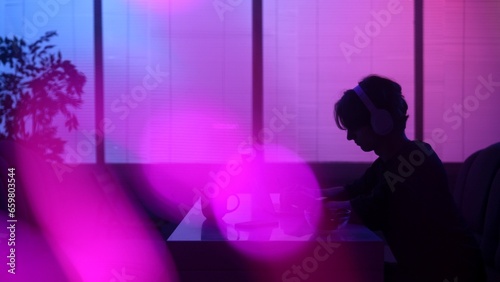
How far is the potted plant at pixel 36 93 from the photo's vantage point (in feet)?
12.7

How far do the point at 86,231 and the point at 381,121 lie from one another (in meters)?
1.79

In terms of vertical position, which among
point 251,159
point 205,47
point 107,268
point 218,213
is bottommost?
point 107,268

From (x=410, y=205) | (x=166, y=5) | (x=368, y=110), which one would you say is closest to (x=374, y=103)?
(x=368, y=110)

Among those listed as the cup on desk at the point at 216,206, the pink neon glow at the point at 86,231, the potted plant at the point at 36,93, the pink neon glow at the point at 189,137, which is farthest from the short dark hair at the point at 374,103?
the potted plant at the point at 36,93

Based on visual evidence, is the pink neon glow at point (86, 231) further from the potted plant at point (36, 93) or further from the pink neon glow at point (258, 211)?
the potted plant at point (36, 93)

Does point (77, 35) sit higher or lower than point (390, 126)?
higher

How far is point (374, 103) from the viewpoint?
1.71 metres

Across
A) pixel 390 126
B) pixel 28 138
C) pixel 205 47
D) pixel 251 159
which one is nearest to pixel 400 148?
pixel 390 126

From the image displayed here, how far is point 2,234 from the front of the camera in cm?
223

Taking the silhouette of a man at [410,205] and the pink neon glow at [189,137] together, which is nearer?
the silhouette of a man at [410,205]

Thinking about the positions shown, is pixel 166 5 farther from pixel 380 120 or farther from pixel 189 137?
pixel 380 120

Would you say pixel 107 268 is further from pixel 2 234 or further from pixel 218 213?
pixel 218 213

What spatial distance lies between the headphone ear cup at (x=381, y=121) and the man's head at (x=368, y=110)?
0.02 m

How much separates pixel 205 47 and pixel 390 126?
2.81 m
